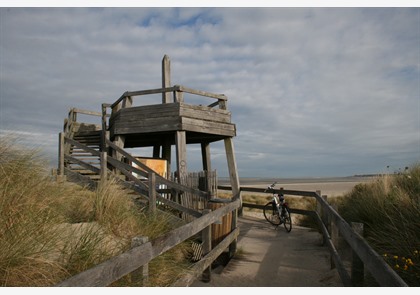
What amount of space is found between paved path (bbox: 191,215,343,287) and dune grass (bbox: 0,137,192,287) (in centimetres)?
119

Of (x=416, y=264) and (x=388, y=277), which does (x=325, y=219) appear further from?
(x=388, y=277)

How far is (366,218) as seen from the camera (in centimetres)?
781

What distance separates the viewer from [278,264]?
7.04m

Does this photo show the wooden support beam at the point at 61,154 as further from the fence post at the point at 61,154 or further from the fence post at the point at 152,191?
the fence post at the point at 152,191

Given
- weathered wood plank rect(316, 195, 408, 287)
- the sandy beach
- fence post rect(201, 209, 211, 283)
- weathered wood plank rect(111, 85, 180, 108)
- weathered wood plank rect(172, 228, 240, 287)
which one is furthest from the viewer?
the sandy beach

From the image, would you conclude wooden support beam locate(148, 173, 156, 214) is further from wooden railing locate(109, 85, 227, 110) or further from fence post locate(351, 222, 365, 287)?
fence post locate(351, 222, 365, 287)

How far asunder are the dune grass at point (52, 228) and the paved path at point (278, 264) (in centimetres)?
119

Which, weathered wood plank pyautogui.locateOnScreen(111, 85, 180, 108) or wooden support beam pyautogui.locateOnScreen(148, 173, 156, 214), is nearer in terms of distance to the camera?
wooden support beam pyautogui.locateOnScreen(148, 173, 156, 214)

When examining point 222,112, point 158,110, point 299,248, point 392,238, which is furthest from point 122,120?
point 392,238

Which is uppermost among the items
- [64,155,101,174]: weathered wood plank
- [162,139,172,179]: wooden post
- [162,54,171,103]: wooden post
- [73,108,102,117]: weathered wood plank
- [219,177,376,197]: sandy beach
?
[162,54,171,103]: wooden post

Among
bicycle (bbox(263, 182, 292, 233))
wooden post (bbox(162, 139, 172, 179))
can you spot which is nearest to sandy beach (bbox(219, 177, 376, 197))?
bicycle (bbox(263, 182, 292, 233))

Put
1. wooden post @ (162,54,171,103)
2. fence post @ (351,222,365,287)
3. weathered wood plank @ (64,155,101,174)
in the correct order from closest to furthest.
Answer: fence post @ (351,222,365,287) < weathered wood plank @ (64,155,101,174) < wooden post @ (162,54,171,103)

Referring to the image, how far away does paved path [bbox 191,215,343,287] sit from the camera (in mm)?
5984

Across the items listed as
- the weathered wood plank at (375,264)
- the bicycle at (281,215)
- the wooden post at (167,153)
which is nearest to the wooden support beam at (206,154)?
the wooden post at (167,153)
